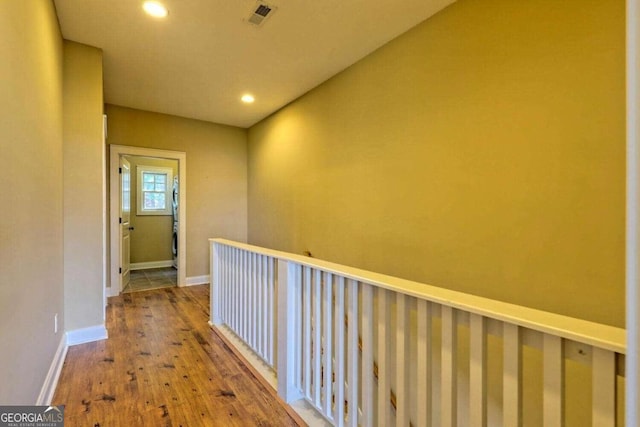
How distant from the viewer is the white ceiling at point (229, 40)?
90.0 inches

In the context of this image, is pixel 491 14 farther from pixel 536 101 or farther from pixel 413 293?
pixel 413 293

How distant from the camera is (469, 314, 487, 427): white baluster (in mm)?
925

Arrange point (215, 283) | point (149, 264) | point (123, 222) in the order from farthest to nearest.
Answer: point (149, 264), point (123, 222), point (215, 283)

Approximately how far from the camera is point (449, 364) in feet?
3.36

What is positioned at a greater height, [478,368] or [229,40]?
[229,40]

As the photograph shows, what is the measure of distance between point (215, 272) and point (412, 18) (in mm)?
2848

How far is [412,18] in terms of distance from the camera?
7.89 ft

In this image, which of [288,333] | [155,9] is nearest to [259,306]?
[288,333]

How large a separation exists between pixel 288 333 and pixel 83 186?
2352 millimetres

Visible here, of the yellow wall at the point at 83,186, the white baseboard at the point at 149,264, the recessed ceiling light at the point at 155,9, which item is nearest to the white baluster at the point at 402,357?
the recessed ceiling light at the point at 155,9

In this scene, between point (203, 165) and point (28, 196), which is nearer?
point (28, 196)

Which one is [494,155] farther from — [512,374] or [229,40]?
[229,40]

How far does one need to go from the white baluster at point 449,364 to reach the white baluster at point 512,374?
0.16 meters
